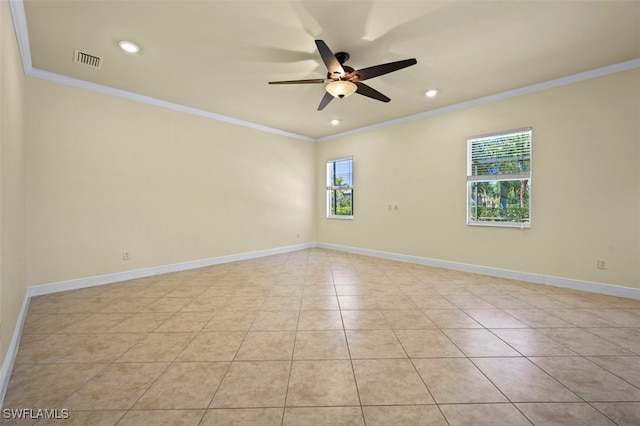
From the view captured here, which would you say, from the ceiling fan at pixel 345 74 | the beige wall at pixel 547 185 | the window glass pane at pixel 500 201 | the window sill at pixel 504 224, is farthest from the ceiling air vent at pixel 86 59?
the window sill at pixel 504 224

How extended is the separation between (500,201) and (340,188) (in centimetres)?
341

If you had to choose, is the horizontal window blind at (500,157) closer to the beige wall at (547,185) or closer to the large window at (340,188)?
the beige wall at (547,185)

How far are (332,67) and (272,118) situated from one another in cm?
283

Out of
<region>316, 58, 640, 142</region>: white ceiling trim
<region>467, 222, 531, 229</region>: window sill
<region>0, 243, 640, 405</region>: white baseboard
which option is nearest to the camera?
<region>0, 243, 640, 405</region>: white baseboard

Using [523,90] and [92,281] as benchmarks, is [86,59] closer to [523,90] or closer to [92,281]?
[92,281]

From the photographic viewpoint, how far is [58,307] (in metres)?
3.01

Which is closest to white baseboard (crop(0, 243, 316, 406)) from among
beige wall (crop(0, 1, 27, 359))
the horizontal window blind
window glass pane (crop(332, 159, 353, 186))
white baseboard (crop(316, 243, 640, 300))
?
beige wall (crop(0, 1, 27, 359))

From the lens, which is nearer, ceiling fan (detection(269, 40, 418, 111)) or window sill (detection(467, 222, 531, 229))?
ceiling fan (detection(269, 40, 418, 111))

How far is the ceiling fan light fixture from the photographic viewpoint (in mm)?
2973

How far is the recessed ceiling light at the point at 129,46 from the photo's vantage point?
281 centimetres

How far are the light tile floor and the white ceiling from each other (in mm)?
2901

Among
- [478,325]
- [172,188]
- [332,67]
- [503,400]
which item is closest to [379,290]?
[478,325]

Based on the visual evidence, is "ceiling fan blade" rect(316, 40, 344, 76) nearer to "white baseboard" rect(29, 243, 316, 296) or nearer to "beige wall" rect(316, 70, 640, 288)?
"beige wall" rect(316, 70, 640, 288)

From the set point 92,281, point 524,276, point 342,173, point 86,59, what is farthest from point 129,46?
point 524,276
